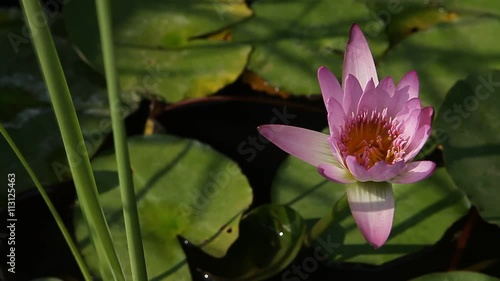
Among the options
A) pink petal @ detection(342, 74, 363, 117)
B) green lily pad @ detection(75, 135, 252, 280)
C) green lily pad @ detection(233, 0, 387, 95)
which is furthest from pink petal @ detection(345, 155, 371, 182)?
green lily pad @ detection(233, 0, 387, 95)

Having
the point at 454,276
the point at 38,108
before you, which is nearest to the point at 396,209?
the point at 454,276

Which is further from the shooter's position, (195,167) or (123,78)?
(123,78)

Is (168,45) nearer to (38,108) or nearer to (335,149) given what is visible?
(38,108)

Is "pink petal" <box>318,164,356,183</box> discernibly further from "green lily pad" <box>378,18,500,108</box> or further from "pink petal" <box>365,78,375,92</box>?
"green lily pad" <box>378,18,500,108</box>

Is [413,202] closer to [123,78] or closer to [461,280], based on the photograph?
[461,280]

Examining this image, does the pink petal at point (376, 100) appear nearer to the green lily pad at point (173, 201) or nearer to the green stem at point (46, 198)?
the green lily pad at point (173, 201)

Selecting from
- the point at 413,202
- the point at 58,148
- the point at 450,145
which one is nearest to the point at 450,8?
the point at 450,145
